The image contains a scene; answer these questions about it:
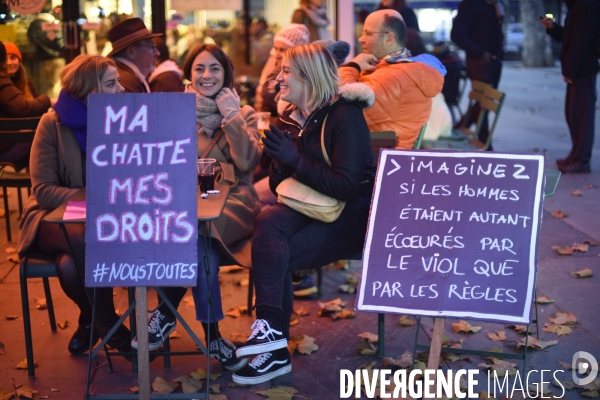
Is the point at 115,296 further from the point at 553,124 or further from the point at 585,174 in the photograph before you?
the point at 553,124

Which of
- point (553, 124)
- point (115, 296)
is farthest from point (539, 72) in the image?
point (115, 296)

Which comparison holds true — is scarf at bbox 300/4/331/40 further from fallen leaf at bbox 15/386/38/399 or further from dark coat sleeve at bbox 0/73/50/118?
fallen leaf at bbox 15/386/38/399

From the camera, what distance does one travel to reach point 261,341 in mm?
3867

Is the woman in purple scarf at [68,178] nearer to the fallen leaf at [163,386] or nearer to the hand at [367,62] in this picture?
the fallen leaf at [163,386]

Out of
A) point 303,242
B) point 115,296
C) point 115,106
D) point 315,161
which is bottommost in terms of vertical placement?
point 115,296

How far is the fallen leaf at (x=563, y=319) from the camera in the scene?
461 cm

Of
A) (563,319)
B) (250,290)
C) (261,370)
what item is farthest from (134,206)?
(563,319)

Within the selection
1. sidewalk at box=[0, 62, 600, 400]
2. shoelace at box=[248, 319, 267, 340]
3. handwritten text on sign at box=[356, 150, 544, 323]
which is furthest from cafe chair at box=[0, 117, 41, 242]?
handwritten text on sign at box=[356, 150, 544, 323]

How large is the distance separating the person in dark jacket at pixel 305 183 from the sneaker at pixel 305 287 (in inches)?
38.3

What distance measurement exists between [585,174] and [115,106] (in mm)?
6114

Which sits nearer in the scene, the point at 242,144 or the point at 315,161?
the point at 315,161

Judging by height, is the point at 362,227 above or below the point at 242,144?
below

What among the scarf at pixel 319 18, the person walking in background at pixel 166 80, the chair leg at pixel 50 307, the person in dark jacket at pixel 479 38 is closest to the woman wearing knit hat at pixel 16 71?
the person walking in background at pixel 166 80

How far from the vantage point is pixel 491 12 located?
8.70 metres
